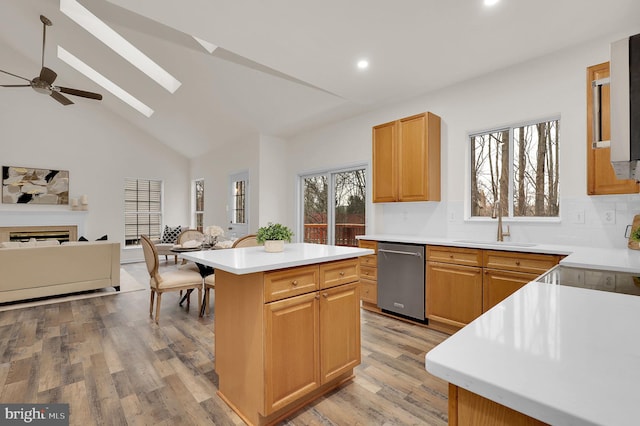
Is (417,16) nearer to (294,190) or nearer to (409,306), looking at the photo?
(409,306)

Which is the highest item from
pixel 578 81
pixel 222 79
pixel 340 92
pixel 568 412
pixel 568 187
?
pixel 222 79

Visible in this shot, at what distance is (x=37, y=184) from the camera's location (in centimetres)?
650

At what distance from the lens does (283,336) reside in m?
1.79

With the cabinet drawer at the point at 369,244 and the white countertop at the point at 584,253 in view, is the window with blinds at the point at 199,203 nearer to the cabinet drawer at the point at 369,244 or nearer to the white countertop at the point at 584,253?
the cabinet drawer at the point at 369,244

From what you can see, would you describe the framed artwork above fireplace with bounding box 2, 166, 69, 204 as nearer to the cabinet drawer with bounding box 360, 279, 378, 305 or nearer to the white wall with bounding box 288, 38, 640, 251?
the white wall with bounding box 288, 38, 640, 251

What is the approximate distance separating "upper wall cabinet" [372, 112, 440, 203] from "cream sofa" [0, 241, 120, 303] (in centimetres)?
411

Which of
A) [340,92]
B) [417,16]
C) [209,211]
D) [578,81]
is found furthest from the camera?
[209,211]

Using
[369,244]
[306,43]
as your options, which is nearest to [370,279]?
[369,244]

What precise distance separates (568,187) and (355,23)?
8.05 ft

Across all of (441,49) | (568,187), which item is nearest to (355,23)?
(441,49)

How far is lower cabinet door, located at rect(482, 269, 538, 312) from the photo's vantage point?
262 centimetres

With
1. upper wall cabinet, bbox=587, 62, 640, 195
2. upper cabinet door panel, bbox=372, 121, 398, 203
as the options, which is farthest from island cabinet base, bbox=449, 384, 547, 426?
upper cabinet door panel, bbox=372, 121, 398, 203

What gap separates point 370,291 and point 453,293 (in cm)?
102

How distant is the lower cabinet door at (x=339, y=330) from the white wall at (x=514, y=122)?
79.1 inches
